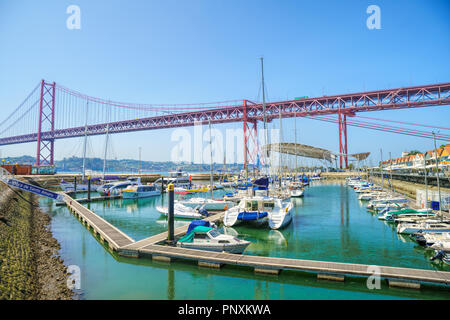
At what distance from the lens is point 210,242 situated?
13836 mm

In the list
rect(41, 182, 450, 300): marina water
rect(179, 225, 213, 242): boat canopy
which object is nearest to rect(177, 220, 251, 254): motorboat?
rect(179, 225, 213, 242): boat canopy

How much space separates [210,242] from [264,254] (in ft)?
10.8

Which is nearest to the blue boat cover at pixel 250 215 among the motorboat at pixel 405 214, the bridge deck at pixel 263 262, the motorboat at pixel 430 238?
the bridge deck at pixel 263 262

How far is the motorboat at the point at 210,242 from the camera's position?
13500mm

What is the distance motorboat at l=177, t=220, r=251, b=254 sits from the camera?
44.3 feet

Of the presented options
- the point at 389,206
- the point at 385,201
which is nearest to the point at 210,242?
the point at 389,206

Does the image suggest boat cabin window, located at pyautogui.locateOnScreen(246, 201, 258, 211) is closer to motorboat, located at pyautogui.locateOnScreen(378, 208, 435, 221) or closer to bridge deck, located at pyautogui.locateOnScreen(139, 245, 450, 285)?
bridge deck, located at pyautogui.locateOnScreen(139, 245, 450, 285)

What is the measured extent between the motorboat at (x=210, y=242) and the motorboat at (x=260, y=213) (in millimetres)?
5552

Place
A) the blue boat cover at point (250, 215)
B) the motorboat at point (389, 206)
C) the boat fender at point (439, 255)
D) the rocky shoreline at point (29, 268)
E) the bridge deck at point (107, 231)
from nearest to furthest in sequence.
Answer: the rocky shoreline at point (29, 268)
the boat fender at point (439, 255)
the bridge deck at point (107, 231)
the blue boat cover at point (250, 215)
the motorboat at point (389, 206)

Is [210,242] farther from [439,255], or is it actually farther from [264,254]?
[439,255]

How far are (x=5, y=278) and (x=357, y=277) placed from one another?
13.2 m

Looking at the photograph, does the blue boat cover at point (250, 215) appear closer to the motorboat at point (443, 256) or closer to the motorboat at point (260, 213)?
the motorboat at point (260, 213)
